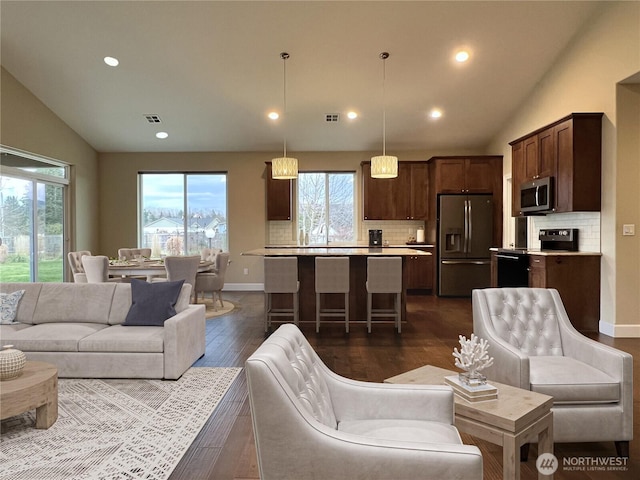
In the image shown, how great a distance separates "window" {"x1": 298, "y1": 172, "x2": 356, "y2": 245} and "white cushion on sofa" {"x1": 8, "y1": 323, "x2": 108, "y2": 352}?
17.8 feet

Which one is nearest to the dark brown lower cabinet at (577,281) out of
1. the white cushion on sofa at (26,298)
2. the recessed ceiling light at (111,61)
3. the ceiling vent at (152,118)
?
the white cushion on sofa at (26,298)

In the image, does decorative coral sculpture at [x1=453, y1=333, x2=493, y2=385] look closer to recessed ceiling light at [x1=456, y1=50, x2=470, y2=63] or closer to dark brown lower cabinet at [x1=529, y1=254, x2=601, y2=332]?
dark brown lower cabinet at [x1=529, y1=254, x2=601, y2=332]

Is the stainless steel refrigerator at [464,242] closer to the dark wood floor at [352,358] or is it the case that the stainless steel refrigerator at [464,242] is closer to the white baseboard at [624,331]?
the dark wood floor at [352,358]

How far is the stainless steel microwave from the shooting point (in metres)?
5.54

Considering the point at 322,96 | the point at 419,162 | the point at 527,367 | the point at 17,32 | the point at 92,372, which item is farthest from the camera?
the point at 419,162

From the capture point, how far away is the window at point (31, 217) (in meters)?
6.21

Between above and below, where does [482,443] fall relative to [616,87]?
below

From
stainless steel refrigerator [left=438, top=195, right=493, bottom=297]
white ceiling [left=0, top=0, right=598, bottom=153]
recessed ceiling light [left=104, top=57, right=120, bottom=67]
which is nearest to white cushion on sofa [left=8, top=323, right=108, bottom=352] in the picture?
white ceiling [left=0, top=0, right=598, bottom=153]

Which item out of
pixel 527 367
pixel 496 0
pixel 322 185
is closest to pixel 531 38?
pixel 496 0

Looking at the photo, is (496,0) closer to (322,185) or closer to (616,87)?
(616,87)

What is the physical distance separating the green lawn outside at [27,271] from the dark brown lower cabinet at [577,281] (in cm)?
778

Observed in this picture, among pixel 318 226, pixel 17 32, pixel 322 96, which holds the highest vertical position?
pixel 17 32

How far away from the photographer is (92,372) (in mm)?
3416

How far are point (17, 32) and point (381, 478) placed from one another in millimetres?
6924
